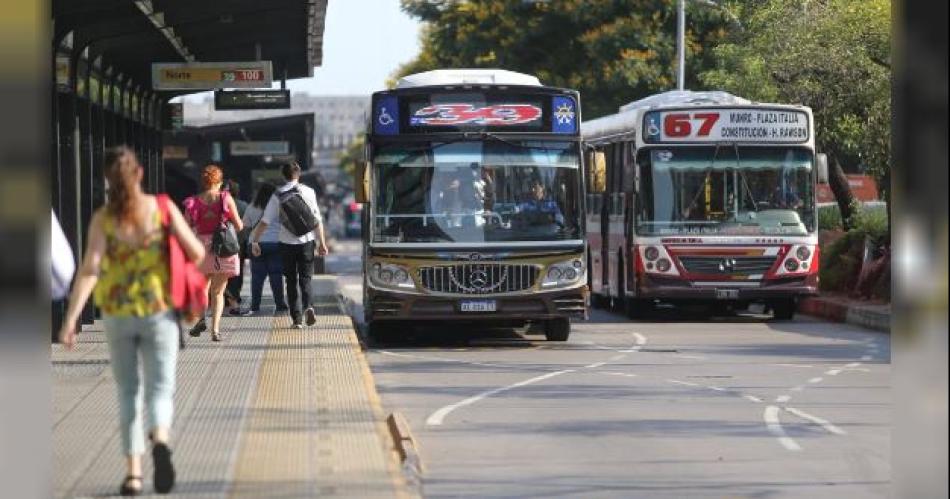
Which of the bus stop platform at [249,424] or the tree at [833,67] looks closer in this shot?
A: the bus stop platform at [249,424]

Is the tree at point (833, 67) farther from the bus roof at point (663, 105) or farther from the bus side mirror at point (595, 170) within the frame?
the bus side mirror at point (595, 170)

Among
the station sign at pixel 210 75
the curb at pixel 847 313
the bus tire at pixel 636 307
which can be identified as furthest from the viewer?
the bus tire at pixel 636 307

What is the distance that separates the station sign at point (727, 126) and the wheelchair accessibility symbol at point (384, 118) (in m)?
5.70

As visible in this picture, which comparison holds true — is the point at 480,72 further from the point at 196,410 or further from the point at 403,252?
the point at 196,410

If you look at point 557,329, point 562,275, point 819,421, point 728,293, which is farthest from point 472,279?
point 819,421

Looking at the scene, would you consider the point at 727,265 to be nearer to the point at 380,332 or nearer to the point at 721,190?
the point at 721,190

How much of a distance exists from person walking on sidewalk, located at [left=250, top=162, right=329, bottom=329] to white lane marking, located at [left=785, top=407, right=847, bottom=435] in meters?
7.92

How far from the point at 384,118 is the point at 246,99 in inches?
345

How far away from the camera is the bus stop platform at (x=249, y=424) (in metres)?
10.6

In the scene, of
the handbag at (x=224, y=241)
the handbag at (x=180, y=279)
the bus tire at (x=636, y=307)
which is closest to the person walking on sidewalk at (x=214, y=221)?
the handbag at (x=224, y=241)

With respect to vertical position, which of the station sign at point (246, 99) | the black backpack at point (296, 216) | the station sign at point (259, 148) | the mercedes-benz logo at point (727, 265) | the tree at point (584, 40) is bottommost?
the mercedes-benz logo at point (727, 265)

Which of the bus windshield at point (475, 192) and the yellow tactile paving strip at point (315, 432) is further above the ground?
the bus windshield at point (475, 192)

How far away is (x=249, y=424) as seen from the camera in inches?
520

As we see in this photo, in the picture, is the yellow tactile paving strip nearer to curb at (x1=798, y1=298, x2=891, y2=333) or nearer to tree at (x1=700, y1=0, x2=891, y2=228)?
curb at (x1=798, y1=298, x2=891, y2=333)
